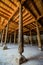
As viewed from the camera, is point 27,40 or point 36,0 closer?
point 36,0

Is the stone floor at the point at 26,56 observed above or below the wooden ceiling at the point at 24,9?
below

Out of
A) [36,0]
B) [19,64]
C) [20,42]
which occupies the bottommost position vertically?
[19,64]

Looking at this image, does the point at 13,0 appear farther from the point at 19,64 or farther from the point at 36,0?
the point at 19,64

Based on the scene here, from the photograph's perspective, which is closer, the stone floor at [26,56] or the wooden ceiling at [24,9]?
the stone floor at [26,56]

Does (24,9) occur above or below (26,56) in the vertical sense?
above

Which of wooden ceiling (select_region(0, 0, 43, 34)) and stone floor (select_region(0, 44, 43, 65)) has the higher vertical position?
wooden ceiling (select_region(0, 0, 43, 34))

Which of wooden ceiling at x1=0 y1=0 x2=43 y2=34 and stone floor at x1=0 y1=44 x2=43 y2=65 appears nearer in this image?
stone floor at x1=0 y1=44 x2=43 y2=65

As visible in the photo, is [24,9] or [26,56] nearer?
[26,56]

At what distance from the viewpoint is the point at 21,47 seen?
104 inches

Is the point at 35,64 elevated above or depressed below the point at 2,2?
below

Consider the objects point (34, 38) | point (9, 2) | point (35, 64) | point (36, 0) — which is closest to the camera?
point (35, 64)

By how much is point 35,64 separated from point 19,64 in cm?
50

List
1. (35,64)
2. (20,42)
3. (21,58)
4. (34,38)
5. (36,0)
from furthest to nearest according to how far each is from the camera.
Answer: (34,38) → (36,0) → (20,42) → (21,58) → (35,64)

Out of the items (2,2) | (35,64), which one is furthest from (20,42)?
(2,2)
